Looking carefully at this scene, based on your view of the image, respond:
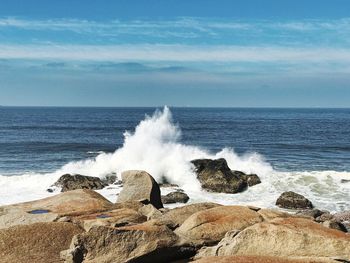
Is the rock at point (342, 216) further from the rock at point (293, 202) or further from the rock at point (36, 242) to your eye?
the rock at point (36, 242)

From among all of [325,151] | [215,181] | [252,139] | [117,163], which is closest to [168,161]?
[117,163]

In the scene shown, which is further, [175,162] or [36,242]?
[175,162]

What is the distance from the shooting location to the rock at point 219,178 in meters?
34.2

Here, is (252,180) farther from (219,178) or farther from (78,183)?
(78,183)

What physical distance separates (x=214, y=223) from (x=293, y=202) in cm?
1708

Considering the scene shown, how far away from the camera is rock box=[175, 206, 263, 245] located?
12.4 metres

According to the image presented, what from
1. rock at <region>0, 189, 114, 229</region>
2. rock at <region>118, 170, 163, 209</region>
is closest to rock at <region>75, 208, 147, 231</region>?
rock at <region>0, 189, 114, 229</region>

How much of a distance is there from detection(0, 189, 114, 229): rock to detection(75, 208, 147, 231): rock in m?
0.71

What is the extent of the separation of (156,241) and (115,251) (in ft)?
3.20

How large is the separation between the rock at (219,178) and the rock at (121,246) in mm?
22771

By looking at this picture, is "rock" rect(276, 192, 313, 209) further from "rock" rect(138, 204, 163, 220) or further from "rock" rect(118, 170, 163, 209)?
"rock" rect(138, 204, 163, 220)

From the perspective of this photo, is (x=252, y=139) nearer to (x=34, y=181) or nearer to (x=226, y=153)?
(x=226, y=153)

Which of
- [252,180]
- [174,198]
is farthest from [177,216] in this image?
[252,180]

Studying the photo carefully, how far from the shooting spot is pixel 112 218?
14031 mm
